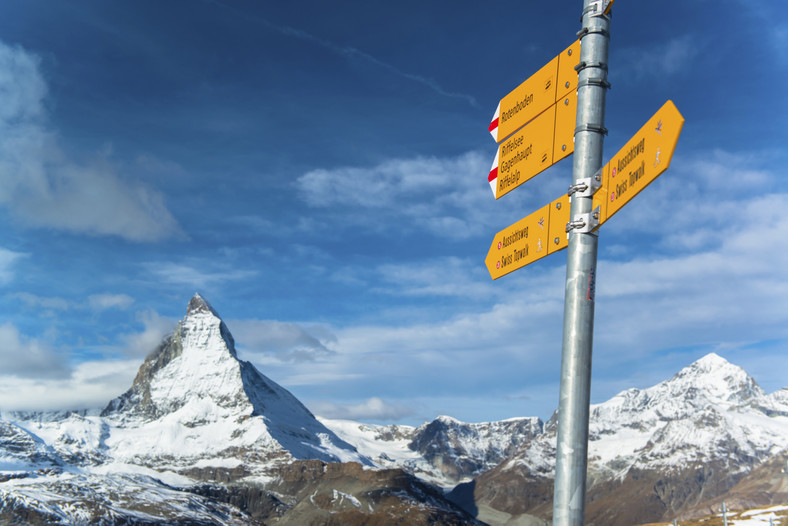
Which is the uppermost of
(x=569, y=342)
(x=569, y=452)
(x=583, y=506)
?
(x=569, y=342)

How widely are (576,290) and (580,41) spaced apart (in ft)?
10.6

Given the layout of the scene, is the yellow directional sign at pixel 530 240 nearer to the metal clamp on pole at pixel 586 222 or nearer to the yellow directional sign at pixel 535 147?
the metal clamp on pole at pixel 586 222

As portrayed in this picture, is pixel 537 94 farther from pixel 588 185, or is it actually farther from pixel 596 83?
pixel 588 185

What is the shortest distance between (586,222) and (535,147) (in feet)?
7.22

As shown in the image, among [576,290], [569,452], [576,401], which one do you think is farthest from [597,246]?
[569,452]

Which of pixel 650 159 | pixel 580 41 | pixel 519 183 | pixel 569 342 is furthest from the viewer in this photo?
pixel 519 183

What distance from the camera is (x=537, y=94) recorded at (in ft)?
35.6

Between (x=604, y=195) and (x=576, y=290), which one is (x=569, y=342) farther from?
(x=604, y=195)

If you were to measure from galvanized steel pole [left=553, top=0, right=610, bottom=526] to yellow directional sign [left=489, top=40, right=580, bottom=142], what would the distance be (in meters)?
0.49

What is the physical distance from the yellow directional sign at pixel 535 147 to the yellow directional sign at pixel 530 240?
2.11 feet

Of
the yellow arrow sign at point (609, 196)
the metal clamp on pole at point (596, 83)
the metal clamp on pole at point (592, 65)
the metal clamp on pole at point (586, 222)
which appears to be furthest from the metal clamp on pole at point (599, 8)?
the metal clamp on pole at point (586, 222)

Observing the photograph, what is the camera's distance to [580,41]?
31.8 ft

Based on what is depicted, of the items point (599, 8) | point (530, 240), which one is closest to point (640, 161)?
point (599, 8)

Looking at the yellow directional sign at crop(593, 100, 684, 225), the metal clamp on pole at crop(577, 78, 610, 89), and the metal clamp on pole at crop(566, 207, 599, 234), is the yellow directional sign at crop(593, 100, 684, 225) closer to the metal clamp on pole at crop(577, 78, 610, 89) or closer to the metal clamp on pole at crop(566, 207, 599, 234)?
the metal clamp on pole at crop(566, 207, 599, 234)
